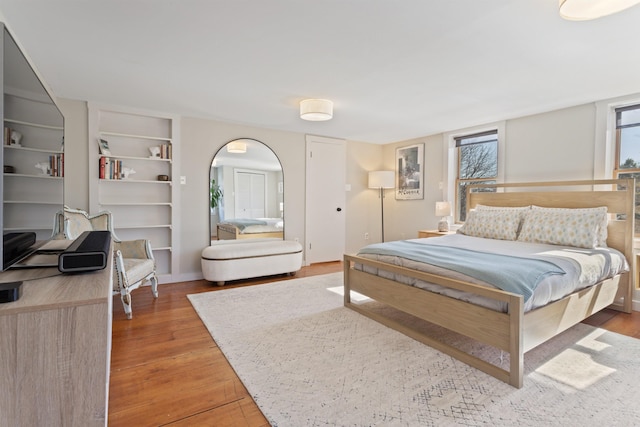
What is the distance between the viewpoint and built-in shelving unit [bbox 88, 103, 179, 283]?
3.71m

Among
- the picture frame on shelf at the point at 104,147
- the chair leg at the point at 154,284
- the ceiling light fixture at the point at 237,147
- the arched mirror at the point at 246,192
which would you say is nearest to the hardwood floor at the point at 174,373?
the chair leg at the point at 154,284

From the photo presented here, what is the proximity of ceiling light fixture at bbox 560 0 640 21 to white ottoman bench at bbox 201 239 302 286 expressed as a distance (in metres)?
3.61

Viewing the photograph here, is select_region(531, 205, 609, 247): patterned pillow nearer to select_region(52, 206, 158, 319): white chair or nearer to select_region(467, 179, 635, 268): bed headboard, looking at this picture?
select_region(467, 179, 635, 268): bed headboard

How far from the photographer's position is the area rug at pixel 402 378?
1577 mm

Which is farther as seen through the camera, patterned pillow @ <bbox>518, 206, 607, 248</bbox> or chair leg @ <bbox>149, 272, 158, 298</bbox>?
chair leg @ <bbox>149, 272, 158, 298</bbox>

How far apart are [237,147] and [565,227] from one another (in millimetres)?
4033

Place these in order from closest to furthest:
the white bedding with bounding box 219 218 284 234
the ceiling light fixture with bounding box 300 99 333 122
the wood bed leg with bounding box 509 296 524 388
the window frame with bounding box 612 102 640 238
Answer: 1. the wood bed leg with bounding box 509 296 524 388
2. the window frame with bounding box 612 102 640 238
3. the ceiling light fixture with bounding box 300 99 333 122
4. the white bedding with bounding box 219 218 284 234

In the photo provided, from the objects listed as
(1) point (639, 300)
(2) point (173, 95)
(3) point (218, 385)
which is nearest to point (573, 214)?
(1) point (639, 300)

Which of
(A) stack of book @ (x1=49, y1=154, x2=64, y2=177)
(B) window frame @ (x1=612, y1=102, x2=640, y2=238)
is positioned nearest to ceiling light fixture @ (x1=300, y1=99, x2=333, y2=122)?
(A) stack of book @ (x1=49, y1=154, x2=64, y2=177)

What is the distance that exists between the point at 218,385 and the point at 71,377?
3.58ft

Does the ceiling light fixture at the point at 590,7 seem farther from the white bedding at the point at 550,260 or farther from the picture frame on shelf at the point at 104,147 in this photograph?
the picture frame on shelf at the point at 104,147

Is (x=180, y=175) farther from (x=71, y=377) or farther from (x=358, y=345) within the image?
(x=71, y=377)

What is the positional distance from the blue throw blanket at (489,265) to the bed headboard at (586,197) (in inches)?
59.2

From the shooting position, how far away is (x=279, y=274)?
4.54 m
